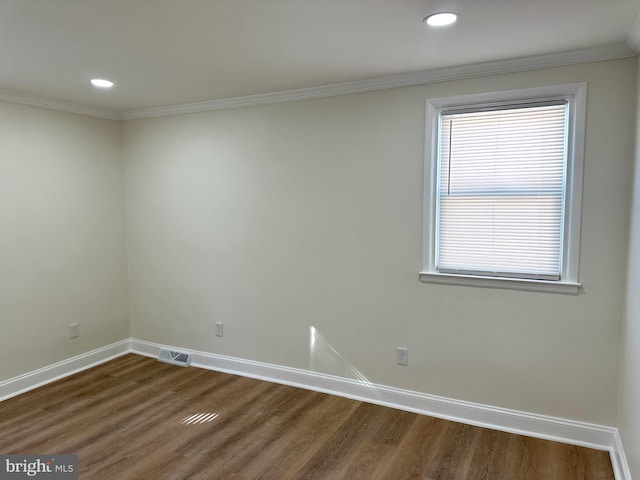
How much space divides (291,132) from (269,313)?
1511mm

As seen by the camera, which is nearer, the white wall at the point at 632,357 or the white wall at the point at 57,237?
the white wall at the point at 632,357

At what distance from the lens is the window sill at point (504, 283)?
2711 millimetres

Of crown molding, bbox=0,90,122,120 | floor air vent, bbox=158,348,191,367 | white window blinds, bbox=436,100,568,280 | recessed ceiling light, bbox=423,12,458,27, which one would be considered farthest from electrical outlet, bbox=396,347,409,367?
crown molding, bbox=0,90,122,120

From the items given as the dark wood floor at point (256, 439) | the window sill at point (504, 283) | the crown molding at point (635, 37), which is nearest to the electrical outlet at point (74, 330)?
the dark wood floor at point (256, 439)

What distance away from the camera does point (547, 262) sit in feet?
9.14

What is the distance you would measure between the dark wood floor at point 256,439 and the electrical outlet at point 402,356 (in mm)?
358

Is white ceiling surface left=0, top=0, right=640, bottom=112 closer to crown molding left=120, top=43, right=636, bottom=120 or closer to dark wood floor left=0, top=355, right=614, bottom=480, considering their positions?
crown molding left=120, top=43, right=636, bottom=120

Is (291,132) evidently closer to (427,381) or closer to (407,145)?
(407,145)

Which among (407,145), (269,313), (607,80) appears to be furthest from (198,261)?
(607,80)

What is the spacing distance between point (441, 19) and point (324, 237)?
70.5 inches

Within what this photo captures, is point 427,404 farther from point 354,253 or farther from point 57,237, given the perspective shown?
point 57,237

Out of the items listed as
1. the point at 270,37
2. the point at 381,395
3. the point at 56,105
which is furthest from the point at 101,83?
the point at 381,395

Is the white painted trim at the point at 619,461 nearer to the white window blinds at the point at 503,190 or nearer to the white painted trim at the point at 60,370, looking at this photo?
the white window blinds at the point at 503,190

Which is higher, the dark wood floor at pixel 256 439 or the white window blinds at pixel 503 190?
the white window blinds at pixel 503 190
